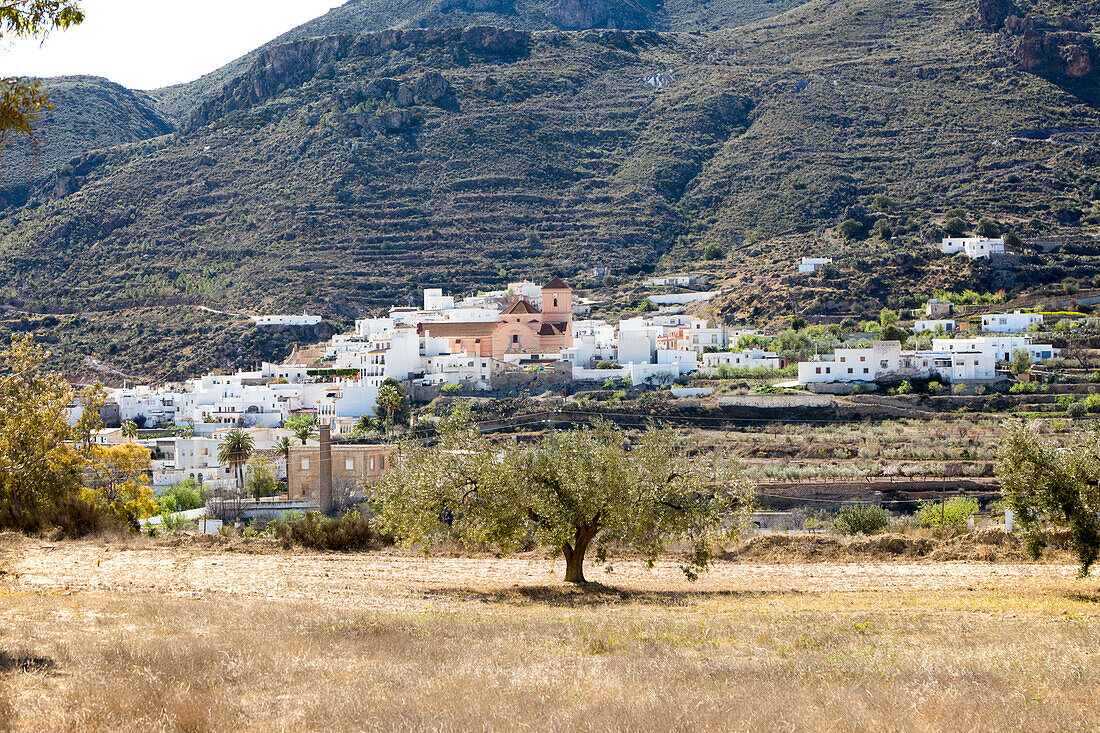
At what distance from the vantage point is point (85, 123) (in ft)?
413

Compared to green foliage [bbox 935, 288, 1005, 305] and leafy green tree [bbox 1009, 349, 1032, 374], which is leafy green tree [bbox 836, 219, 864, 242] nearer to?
green foliage [bbox 935, 288, 1005, 305]

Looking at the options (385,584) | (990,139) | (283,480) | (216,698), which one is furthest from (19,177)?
(216,698)

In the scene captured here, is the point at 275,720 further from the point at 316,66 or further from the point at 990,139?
the point at 316,66

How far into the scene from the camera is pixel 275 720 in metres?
7.88

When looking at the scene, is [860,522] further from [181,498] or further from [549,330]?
[549,330]

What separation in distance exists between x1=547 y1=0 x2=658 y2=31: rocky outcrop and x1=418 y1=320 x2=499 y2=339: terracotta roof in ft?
349

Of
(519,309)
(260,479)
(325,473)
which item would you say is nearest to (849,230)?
(519,309)

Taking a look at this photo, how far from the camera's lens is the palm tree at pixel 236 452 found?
1775 inches

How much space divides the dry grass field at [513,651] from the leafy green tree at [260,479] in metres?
22.3

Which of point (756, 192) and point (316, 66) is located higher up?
point (316, 66)

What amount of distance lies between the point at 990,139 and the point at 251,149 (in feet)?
233

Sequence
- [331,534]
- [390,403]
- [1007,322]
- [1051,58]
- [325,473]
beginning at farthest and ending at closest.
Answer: [1051,58]
[1007,322]
[390,403]
[325,473]
[331,534]

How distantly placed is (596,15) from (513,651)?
16669cm

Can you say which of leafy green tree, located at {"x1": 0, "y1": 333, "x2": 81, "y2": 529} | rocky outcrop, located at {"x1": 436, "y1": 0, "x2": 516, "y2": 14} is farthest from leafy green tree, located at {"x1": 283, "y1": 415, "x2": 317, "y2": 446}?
rocky outcrop, located at {"x1": 436, "y1": 0, "x2": 516, "y2": 14}
